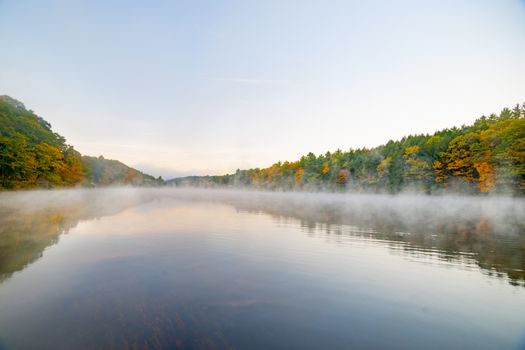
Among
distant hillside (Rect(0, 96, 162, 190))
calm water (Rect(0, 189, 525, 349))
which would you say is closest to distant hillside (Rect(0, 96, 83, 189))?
distant hillside (Rect(0, 96, 162, 190))

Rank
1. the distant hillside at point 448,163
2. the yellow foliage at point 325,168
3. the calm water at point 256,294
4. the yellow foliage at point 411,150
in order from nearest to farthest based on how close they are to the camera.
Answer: the calm water at point 256,294 → the distant hillside at point 448,163 → the yellow foliage at point 411,150 → the yellow foliage at point 325,168

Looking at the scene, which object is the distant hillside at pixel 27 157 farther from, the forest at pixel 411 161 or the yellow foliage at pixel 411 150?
the yellow foliage at pixel 411 150

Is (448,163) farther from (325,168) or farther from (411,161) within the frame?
(325,168)

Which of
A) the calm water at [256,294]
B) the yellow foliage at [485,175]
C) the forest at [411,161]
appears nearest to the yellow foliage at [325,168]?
the forest at [411,161]

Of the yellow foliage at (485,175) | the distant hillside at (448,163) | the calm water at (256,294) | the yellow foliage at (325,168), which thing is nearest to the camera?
the calm water at (256,294)

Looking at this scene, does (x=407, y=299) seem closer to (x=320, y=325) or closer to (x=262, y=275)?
(x=320, y=325)

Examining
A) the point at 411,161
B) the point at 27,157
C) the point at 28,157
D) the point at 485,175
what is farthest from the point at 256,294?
the point at 411,161

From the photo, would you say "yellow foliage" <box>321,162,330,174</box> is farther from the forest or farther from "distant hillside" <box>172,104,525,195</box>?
the forest

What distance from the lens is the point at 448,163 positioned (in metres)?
73.0

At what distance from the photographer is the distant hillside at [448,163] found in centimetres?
5662

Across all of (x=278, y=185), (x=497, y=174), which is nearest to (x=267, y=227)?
(x=497, y=174)

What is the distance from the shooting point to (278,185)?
174m

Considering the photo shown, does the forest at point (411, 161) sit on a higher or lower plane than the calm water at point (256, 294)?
higher

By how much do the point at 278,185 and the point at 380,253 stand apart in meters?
160
